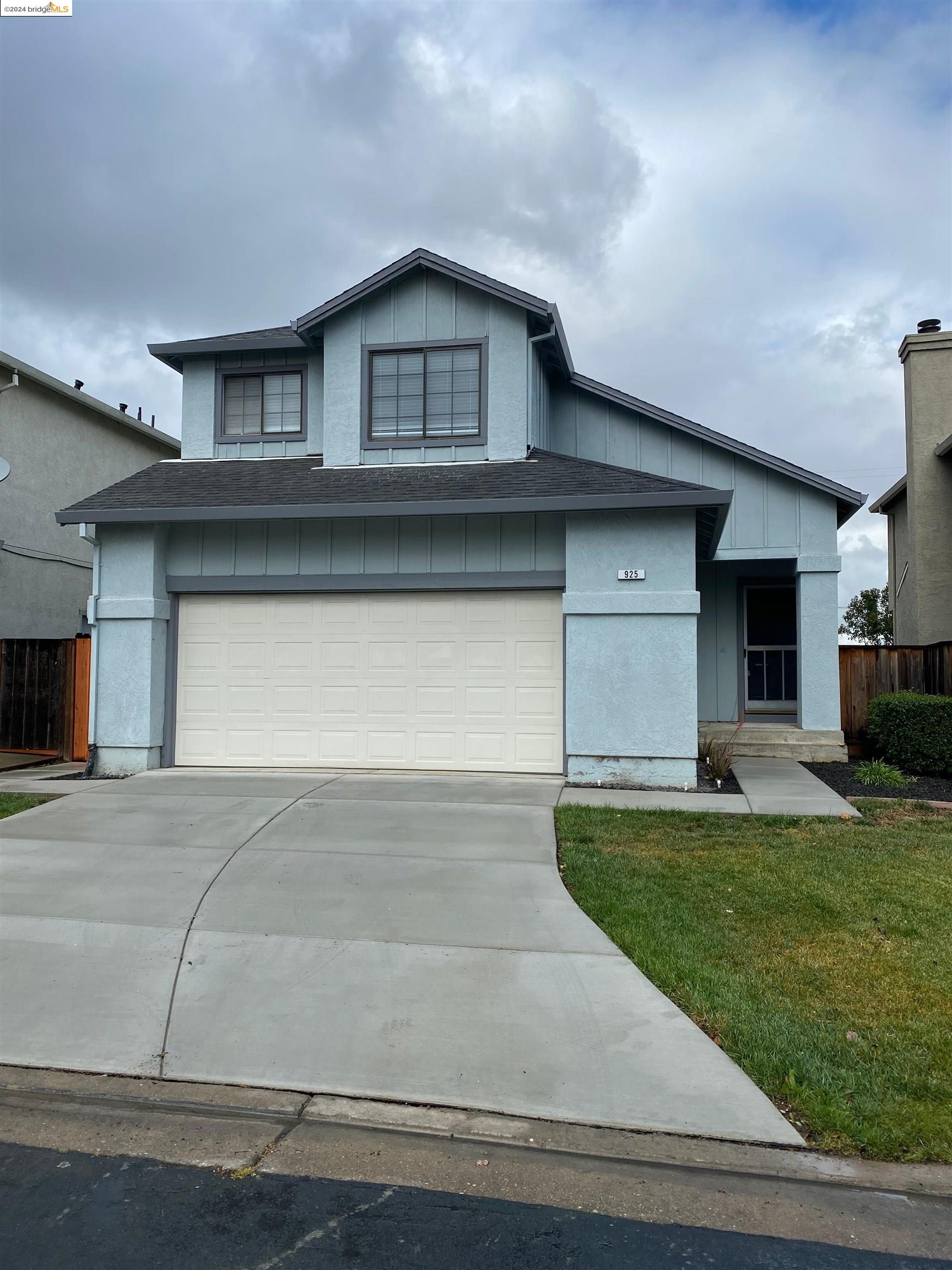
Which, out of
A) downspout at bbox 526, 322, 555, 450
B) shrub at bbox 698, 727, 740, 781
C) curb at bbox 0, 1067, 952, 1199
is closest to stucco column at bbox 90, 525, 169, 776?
downspout at bbox 526, 322, 555, 450

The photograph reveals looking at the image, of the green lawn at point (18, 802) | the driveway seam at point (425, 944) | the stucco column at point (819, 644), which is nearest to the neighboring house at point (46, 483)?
the green lawn at point (18, 802)

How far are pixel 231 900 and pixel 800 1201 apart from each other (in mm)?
4283

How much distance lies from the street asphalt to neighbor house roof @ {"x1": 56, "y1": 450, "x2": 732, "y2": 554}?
26.2 feet

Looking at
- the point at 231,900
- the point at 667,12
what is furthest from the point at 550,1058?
the point at 667,12

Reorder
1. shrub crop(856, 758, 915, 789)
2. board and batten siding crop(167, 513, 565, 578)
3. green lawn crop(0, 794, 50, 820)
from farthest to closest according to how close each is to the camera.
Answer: shrub crop(856, 758, 915, 789), board and batten siding crop(167, 513, 565, 578), green lawn crop(0, 794, 50, 820)

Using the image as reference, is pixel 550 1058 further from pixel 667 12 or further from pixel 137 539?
pixel 667 12

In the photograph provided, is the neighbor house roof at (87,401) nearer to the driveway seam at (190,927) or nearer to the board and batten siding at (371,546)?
the board and batten siding at (371,546)

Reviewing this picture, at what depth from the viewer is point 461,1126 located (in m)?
4.02

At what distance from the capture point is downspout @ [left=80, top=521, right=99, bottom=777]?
38.0 ft

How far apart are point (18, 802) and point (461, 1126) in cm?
739

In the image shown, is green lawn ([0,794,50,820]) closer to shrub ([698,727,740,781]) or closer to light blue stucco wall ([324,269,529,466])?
light blue stucco wall ([324,269,529,466])

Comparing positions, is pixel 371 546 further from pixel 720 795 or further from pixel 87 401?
pixel 87 401

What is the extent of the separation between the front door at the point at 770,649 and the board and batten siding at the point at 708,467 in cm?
175

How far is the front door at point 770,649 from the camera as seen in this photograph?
1612 cm
